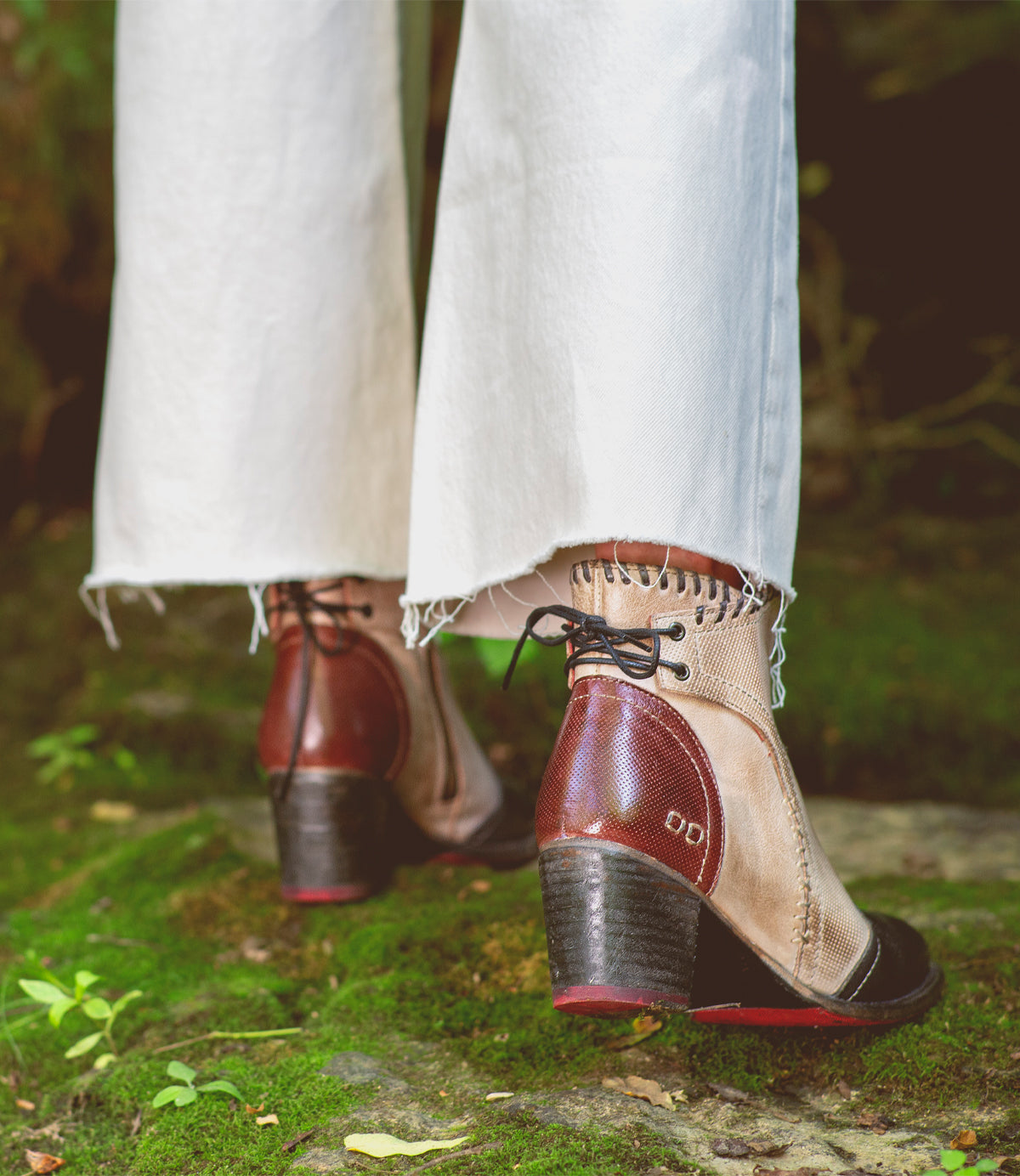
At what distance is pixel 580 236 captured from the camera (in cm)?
116

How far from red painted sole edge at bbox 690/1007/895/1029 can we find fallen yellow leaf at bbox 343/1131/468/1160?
318 mm

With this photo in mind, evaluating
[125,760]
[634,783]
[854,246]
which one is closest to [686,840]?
[634,783]

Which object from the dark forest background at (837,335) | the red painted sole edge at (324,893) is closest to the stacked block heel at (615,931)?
the red painted sole edge at (324,893)

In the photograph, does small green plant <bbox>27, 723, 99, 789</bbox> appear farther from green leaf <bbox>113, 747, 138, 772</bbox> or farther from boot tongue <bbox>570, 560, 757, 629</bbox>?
boot tongue <bbox>570, 560, 757, 629</bbox>

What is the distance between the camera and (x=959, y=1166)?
97 centimetres

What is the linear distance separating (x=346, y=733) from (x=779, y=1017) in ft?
2.77

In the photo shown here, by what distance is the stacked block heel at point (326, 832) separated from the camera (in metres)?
1.74

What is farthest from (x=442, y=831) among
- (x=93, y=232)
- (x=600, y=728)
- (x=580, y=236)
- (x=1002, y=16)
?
(x=1002, y=16)

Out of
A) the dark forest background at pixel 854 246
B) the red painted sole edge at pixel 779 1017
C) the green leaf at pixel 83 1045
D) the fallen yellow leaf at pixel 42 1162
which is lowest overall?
the fallen yellow leaf at pixel 42 1162

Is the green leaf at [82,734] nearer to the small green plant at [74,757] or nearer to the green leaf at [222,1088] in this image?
the small green plant at [74,757]

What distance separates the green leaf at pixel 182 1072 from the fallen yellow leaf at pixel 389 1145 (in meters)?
0.27

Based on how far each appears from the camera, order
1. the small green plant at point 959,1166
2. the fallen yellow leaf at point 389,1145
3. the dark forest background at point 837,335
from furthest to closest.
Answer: the dark forest background at point 837,335
the fallen yellow leaf at point 389,1145
the small green plant at point 959,1166

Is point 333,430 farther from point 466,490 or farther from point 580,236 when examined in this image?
point 580,236

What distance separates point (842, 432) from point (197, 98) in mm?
3655
